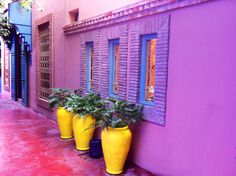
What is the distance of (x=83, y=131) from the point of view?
16.5 feet

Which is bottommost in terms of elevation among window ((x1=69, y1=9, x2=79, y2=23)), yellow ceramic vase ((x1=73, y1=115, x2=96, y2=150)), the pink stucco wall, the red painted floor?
the red painted floor

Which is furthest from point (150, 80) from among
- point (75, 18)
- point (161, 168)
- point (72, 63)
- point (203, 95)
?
point (75, 18)

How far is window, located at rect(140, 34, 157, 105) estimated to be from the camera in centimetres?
411

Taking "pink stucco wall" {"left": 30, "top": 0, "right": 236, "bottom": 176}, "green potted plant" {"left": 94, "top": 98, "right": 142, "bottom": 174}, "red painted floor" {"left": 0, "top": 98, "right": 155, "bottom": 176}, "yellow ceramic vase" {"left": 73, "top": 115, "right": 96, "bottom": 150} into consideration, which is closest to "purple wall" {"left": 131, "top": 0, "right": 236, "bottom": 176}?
"pink stucco wall" {"left": 30, "top": 0, "right": 236, "bottom": 176}

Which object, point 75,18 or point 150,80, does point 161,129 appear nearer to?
point 150,80

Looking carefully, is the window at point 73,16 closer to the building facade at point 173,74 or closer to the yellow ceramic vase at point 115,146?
the building facade at point 173,74

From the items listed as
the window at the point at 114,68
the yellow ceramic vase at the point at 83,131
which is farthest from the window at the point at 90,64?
the yellow ceramic vase at the point at 83,131

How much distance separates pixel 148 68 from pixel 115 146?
1357 mm

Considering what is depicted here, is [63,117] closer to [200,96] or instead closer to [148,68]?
[148,68]

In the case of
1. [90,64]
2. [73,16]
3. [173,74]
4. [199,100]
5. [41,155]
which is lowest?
[41,155]

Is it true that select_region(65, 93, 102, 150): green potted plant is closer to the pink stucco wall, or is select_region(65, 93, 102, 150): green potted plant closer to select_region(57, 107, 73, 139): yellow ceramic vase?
select_region(57, 107, 73, 139): yellow ceramic vase

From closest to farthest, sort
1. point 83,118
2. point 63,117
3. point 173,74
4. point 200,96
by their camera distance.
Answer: point 200,96 → point 173,74 → point 83,118 → point 63,117

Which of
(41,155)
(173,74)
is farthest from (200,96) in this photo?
(41,155)

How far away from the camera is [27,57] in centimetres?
1008
